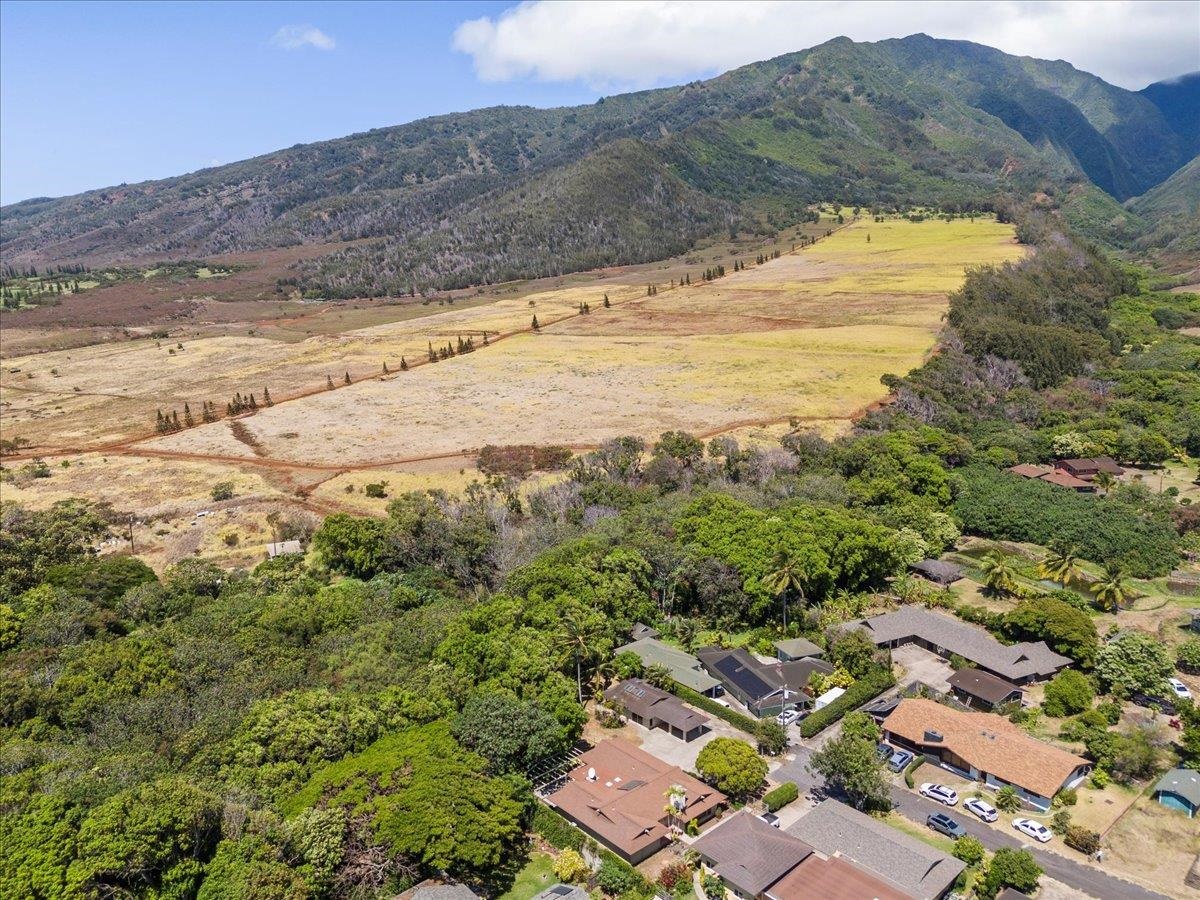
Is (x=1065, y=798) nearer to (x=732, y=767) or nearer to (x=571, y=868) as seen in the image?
(x=732, y=767)

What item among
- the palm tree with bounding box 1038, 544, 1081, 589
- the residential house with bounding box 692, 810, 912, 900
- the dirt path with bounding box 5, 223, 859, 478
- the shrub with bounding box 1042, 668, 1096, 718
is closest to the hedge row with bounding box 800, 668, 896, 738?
the shrub with bounding box 1042, 668, 1096, 718

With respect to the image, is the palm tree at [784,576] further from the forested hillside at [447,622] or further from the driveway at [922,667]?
the driveway at [922,667]

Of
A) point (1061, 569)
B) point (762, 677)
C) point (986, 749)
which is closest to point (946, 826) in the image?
point (986, 749)

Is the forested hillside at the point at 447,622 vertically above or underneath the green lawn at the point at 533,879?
above

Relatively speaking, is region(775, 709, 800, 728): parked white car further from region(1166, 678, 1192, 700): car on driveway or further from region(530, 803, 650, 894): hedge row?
region(1166, 678, 1192, 700): car on driveway

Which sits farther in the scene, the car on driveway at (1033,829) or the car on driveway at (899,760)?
the car on driveway at (899,760)

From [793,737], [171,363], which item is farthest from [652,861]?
[171,363]

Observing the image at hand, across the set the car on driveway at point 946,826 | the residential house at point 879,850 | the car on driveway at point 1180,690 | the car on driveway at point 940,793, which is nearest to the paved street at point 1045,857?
the car on driveway at point 940,793
